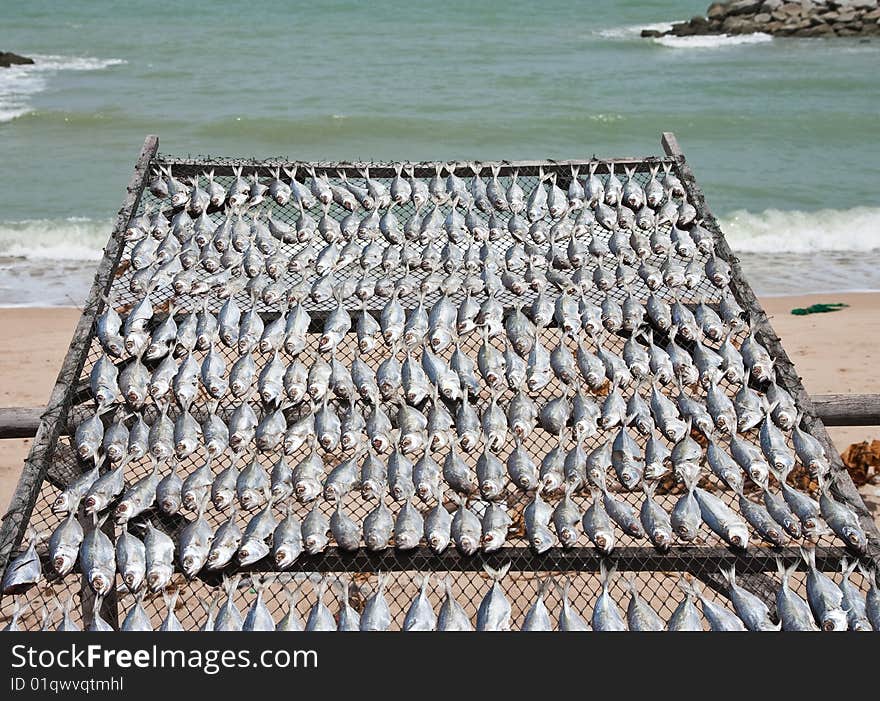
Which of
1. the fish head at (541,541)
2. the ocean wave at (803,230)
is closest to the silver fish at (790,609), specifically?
the fish head at (541,541)

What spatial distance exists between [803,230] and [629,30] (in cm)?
2072

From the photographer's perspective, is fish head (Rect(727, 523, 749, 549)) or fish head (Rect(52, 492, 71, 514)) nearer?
fish head (Rect(727, 523, 749, 549))

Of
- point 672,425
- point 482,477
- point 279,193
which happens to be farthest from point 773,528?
point 279,193

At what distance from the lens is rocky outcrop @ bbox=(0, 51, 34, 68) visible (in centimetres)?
2552

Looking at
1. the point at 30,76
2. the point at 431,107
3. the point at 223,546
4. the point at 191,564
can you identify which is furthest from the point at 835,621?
the point at 30,76

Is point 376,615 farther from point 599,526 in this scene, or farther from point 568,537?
point 599,526

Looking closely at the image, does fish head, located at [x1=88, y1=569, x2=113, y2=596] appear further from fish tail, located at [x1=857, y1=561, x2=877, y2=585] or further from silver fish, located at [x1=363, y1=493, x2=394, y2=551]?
fish tail, located at [x1=857, y1=561, x2=877, y2=585]

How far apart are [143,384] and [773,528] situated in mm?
3090

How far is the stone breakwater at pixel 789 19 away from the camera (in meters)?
28.8

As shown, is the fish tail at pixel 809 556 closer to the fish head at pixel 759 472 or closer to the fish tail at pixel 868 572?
the fish tail at pixel 868 572

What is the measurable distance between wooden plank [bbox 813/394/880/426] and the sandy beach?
9.62ft

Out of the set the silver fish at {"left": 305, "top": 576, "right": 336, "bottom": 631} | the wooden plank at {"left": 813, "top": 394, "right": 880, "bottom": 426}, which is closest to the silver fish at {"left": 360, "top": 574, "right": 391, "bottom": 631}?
the silver fish at {"left": 305, "top": 576, "right": 336, "bottom": 631}

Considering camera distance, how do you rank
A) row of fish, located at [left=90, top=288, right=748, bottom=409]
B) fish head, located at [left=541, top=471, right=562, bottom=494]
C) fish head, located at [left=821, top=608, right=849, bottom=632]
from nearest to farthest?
fish head, located at [left=821, top=608, right=849, bottom=632], fish head, located at [left=541, top=471, right=562, bottom=494], row of fish, located at [left=90, top=288, right=748, bottom=409]

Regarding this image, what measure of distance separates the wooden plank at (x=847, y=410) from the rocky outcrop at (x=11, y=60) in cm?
2788
